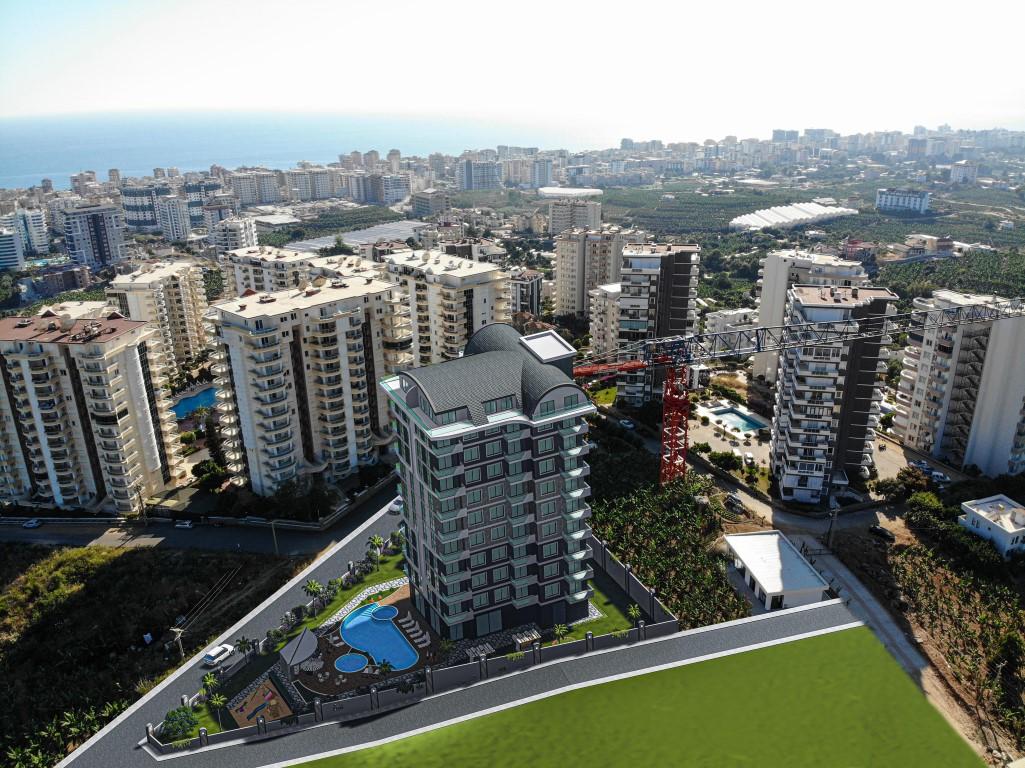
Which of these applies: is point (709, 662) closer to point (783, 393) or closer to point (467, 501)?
point (467, 501)

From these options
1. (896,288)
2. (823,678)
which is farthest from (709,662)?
Answer: (896,288)

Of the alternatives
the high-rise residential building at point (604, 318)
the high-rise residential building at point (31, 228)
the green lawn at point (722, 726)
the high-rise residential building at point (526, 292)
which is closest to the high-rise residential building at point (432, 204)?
the high-rise residential building at point (31, 228)

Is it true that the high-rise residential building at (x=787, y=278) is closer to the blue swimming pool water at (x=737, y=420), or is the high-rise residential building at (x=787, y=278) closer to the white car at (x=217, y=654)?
the blue swimming pool water at (x=737, y=420)

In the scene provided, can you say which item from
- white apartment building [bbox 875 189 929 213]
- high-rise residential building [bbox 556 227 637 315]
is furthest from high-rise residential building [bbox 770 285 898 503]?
white apartment building [bbox 875 189 929 213]

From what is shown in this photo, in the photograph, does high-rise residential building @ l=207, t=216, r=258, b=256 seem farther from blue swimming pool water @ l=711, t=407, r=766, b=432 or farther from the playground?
the playground

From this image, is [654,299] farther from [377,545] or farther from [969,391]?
[377,545]
